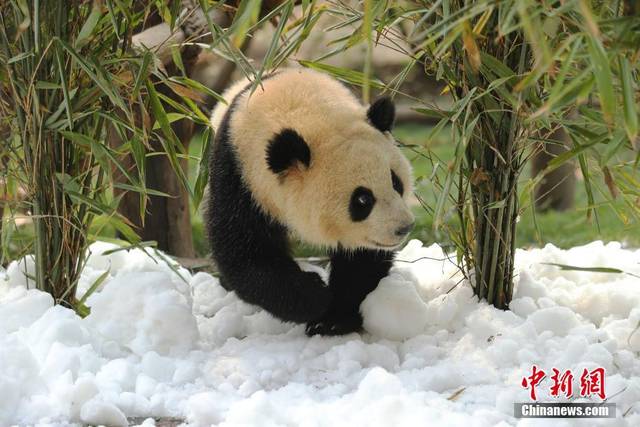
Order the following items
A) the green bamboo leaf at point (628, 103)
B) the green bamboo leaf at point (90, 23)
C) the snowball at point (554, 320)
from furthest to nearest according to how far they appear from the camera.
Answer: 1. the snowball at point (554, 320)
2. the green bamboo leaf at point (90, 23)
3. the green bamboo leaf at point (628, 103)

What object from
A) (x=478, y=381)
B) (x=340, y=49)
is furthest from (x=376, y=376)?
(x=340, y=49)

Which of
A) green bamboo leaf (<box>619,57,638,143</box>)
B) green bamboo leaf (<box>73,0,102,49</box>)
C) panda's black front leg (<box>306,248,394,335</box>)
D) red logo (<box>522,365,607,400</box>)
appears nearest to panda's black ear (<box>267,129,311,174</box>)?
panda's black front leg (<box>306,248,394,335</box>)

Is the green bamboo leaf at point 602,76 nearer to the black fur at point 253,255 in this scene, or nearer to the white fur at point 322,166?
the white fur at point 322,166

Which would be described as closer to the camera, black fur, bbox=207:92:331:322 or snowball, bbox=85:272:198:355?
snowball, bbox=85:272:198:355

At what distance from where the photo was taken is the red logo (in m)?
2.30

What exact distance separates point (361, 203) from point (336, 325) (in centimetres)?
42

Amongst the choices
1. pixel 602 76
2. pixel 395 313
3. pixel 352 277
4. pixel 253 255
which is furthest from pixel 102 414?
pixel 602 76

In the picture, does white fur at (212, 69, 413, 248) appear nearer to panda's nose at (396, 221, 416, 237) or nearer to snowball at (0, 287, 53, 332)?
panda's nose at (396, 221, 416, 237)

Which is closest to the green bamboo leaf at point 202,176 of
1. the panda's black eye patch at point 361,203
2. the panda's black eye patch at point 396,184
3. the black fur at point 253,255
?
the black fur at point 253,255

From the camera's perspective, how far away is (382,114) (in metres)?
2.92

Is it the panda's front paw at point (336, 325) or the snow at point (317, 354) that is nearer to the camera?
the snow at point (317, 354)

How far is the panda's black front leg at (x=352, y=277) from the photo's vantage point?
2939 millimetres

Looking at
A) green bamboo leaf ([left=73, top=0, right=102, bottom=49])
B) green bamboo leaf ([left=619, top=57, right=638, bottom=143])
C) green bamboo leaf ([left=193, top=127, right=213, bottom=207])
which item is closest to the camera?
green bamboo leaf ([left=619, top=57, right=638, bottom=143])

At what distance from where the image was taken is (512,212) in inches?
110
